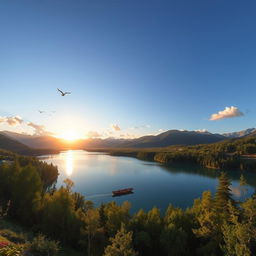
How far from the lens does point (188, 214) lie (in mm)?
42406

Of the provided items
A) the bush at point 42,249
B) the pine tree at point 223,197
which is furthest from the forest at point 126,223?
the bush at point 42,249

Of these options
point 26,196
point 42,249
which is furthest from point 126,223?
point 26,196

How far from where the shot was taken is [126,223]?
39.9 metres

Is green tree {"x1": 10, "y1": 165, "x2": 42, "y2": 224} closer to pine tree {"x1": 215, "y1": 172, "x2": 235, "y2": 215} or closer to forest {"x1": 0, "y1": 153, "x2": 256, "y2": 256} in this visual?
forest {"x1": 0, "y1": 153, "x2": 256, "y2": 256}

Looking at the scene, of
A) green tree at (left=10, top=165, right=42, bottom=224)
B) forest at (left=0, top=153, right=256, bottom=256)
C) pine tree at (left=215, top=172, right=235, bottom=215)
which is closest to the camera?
forest at (left=0, top=153, right=256, bottom=256)

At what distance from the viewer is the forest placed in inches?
1329

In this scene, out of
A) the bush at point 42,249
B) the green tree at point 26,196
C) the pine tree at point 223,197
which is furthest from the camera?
the green tree at point 26,196

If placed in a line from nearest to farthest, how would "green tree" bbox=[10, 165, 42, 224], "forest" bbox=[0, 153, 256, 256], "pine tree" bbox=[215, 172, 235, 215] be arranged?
"forest" bbox=[0, 153, 256, 256] < "pine tree" bbox=[215, 172, 235, 215] < "green tree" bbox=[10, 165, 42, 224]

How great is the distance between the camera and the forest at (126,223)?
33750mm

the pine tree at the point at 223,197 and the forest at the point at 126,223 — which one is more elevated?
the pine tree at the point at 223,197

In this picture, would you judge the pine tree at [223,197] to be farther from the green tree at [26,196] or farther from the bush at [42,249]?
the green tree at [26,196]

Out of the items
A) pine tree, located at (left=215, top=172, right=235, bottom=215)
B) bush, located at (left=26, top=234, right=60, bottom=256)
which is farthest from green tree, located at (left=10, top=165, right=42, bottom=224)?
pine tree, located at (left=215, top=172, right=235, bottom=215)

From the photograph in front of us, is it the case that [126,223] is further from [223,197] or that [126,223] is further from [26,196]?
[26,196]

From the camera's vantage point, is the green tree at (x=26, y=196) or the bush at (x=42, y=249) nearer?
the bush at (x=42, y=249)
